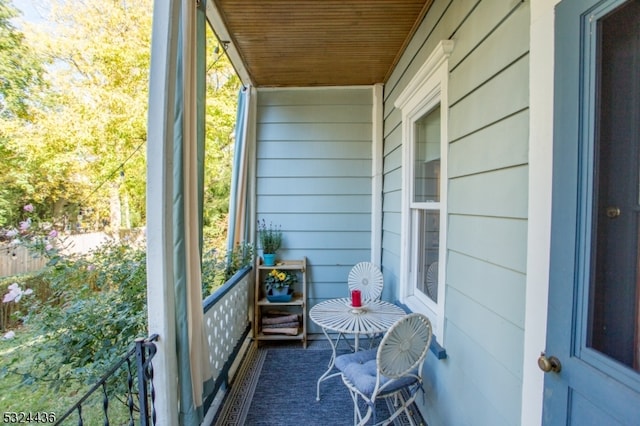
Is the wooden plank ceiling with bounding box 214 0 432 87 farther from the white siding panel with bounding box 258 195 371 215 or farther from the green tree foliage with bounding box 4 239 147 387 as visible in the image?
the green tree foliage with bounding box 4 239 147 387

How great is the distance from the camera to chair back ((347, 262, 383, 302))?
2.78m

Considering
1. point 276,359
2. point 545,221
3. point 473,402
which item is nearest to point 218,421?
point 276,359

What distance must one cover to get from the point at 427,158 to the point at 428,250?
67 cm

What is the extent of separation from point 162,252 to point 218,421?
1.41 meters

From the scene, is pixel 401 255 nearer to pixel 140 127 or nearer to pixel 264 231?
pixel 264 231

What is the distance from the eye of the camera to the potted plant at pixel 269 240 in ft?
10.2

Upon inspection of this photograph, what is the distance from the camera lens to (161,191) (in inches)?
48.8

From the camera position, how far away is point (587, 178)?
734 millimetres

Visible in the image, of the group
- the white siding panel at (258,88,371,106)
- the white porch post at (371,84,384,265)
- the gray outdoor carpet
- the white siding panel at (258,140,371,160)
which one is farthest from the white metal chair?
the white siding panel at (258,88,371,106)

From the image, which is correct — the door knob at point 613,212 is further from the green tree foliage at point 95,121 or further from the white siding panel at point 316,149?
the green tree foliage at point 95,121

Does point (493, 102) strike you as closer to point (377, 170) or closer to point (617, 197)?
point (617, 197)

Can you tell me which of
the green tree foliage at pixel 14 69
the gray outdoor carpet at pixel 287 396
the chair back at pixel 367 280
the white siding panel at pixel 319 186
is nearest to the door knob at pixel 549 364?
the gray outdoor carpet at pixel 287 396

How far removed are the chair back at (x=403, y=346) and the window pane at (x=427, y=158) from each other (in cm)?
83

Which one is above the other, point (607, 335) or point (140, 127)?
point (140, 127)
